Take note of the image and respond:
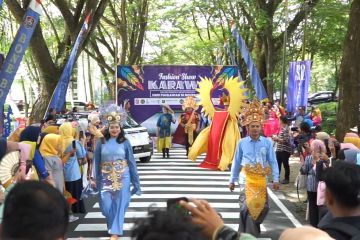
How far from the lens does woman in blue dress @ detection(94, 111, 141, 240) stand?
6.65m

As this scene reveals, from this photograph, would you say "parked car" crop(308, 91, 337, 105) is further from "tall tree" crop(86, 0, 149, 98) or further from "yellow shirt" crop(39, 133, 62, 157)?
"yellow shirt" crop(39, 133, 62, 157)

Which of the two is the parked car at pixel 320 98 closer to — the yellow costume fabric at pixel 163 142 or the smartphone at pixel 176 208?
the yellow costume fabric at pixel 163 142

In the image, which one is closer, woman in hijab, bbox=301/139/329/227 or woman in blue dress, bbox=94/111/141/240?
woman in hijab, bbox=301/139/329/227

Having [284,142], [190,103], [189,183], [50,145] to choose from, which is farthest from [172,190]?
[190,103]

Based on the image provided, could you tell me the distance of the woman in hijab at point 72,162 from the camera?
752 centimetres

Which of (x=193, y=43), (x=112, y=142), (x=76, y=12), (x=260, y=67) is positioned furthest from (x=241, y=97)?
(x=193, y=43)

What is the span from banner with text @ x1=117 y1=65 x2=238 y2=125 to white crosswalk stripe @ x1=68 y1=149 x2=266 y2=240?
3.14 m

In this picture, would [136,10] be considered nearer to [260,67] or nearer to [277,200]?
[260,67]

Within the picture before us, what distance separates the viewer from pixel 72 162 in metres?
7.88

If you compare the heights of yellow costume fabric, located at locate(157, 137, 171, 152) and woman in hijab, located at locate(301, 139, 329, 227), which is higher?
woman in hijab, located at locate(301, 139, 329, 227)

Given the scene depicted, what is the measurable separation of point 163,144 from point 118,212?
8.91 m

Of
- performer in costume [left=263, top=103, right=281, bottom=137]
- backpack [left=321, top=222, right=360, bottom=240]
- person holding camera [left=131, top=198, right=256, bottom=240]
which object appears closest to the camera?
person holding camera [left=131, top=198, right=256, bottom=240]

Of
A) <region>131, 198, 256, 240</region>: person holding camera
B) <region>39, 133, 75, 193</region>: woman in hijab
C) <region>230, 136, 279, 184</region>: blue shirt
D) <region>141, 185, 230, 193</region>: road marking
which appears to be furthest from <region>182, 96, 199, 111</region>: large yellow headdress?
<region>131, 198, 256, 240</region>: person holding camera

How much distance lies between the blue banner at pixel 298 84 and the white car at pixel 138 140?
4.62 metres
